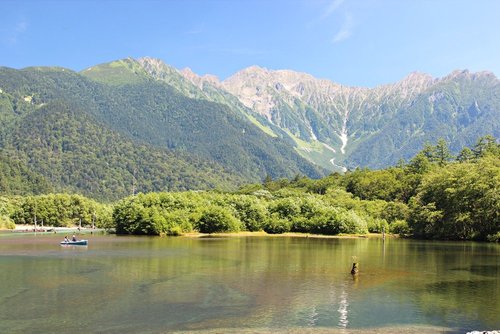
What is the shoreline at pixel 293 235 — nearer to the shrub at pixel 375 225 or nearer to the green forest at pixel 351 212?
the green forest at pixel 351 212

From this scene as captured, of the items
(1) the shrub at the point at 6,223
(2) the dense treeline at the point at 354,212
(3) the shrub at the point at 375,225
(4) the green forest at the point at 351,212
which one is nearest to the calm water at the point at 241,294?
(2) the dense treeline at the point at 354,212

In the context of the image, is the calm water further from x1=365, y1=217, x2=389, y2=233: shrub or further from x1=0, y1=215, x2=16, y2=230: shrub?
x1=0, y1=215, x2=16, y2=230: shrub

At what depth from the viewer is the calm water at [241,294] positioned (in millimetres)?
33094

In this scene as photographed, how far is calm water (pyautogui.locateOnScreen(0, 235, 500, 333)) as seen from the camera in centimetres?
3309

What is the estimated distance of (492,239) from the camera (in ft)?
374

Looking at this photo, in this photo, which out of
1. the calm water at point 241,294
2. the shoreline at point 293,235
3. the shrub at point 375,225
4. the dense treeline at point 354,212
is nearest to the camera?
the calm water at point 241,294

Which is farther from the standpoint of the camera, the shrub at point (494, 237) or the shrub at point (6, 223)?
the shrub at point (6, 223)

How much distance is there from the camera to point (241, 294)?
141 ft

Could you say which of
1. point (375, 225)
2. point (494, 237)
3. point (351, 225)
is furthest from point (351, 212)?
point (494, 237)

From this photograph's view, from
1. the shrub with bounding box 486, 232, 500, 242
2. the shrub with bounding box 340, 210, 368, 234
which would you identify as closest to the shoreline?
the shrub with bounding box 340, 210, 368, 234

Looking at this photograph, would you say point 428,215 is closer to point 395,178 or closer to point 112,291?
point 395,178

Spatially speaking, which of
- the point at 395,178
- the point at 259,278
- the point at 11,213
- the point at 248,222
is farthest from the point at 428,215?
the point at 11,213

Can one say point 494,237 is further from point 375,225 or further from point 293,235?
point 293,235

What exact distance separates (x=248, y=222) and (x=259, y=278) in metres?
102
